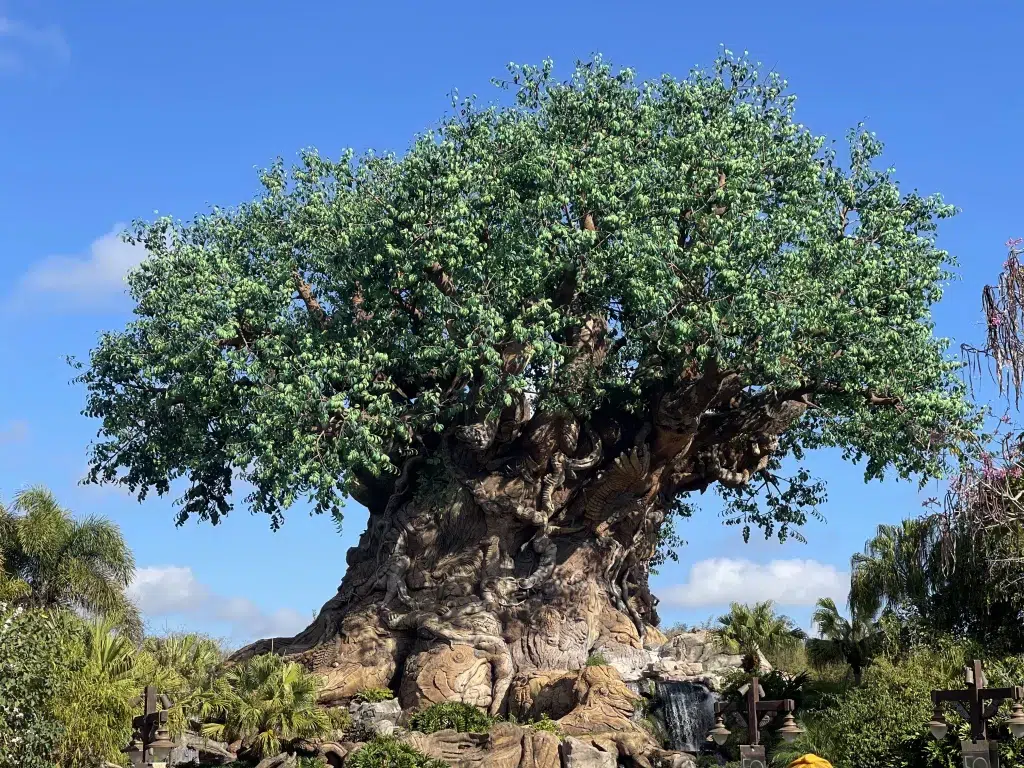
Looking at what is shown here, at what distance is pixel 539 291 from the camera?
93.3ft

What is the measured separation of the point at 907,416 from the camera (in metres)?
29.3

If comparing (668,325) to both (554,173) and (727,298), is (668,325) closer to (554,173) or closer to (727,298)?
(727,298)

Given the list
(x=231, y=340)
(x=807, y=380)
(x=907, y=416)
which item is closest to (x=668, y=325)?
(x=807, y=380)

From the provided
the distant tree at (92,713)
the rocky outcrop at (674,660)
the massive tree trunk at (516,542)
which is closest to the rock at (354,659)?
the massive tree trunk at (516,542)

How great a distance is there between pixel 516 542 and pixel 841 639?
31.4 ft

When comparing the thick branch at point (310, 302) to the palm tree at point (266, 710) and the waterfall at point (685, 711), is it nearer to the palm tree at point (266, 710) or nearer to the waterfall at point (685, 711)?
the palm tree at point (266, 710)

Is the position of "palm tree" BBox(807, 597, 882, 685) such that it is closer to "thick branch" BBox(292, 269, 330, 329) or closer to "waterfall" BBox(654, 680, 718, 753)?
"waterfall" BBox(654, 680, 718, 753)

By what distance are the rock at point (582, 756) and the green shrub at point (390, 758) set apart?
2386 mm

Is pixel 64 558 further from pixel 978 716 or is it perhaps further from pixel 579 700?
pixel 978 716

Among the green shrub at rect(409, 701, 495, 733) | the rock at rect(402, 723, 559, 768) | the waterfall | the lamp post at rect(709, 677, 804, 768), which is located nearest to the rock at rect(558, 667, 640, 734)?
the waterfall

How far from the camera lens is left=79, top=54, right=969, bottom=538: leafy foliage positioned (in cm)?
2772

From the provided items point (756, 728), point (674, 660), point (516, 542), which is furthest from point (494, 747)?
point (756, 728)

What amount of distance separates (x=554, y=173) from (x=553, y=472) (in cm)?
734

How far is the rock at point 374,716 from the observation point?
94.1 feet
